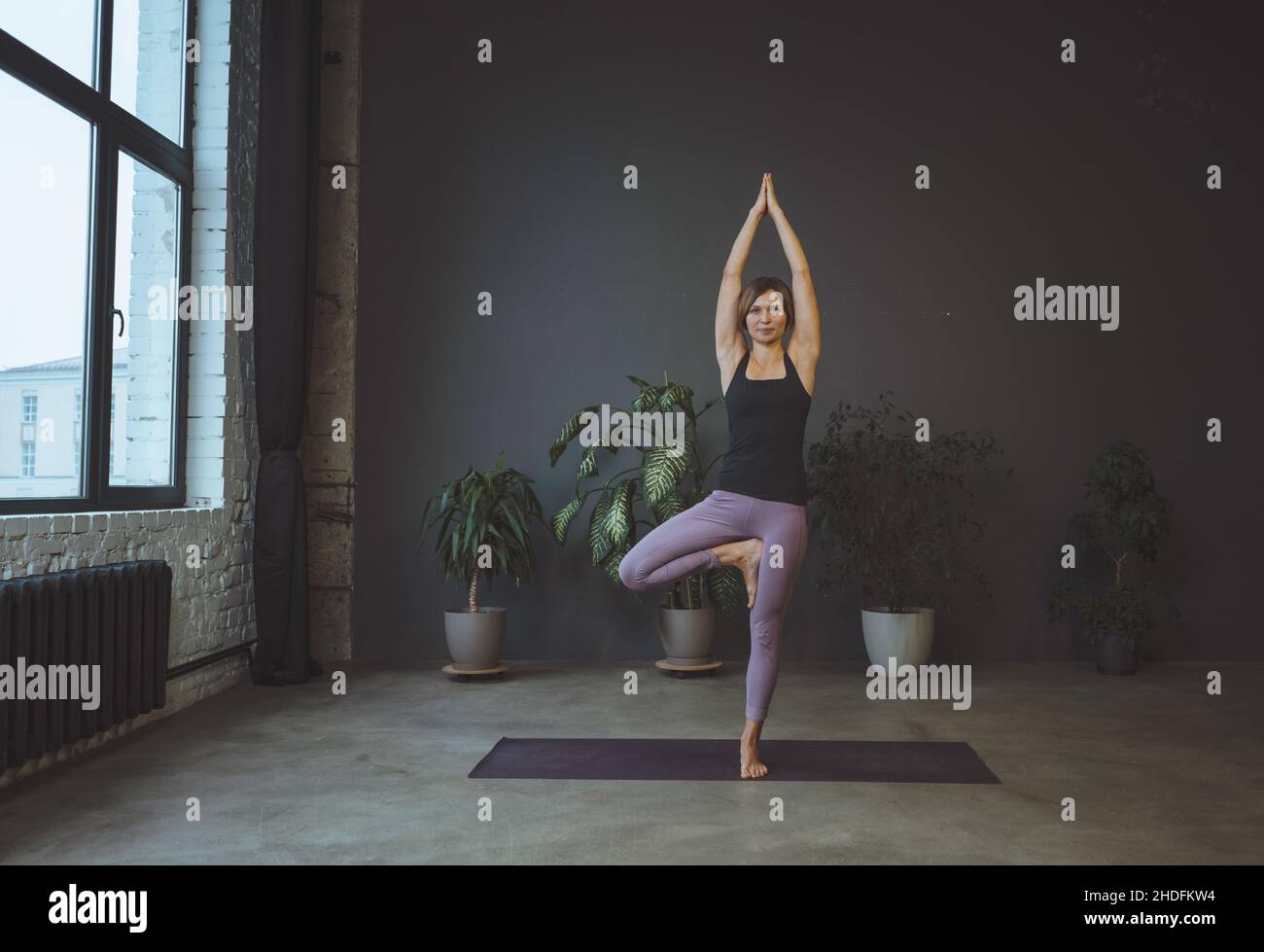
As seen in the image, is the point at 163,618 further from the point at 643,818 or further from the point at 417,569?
the point at 643,818

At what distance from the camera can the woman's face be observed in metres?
3.33

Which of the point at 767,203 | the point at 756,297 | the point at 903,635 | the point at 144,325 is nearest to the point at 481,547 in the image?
the point at 144,325

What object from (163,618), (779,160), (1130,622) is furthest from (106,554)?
(1130,622)

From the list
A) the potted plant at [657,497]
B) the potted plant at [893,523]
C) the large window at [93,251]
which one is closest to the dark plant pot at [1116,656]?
the potted plant at [893,523]

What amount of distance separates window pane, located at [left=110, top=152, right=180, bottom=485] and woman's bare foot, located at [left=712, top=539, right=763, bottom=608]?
8.60ft

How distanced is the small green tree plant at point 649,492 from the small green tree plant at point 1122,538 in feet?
6.12

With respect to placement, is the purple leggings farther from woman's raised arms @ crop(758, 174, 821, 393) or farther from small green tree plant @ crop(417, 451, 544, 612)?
small green tree plant @ crop(417, 451, 544, 612)

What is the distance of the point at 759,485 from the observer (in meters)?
3.26

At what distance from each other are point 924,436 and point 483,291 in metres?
2.73

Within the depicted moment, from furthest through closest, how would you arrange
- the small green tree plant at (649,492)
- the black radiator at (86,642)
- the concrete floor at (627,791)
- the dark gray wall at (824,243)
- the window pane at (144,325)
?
the dark gray wall at (824,243) → the small green tree plant at (649,492) → the window pane at (144,325) → the black radiator at (86,642) → the concrete floor at (627,791)

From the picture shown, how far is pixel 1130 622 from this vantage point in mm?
5312

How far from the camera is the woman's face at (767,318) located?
333cm

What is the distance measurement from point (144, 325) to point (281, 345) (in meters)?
0.69

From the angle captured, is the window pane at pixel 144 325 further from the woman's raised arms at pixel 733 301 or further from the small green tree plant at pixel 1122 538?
the small green tree plant at pixel 1122 538
